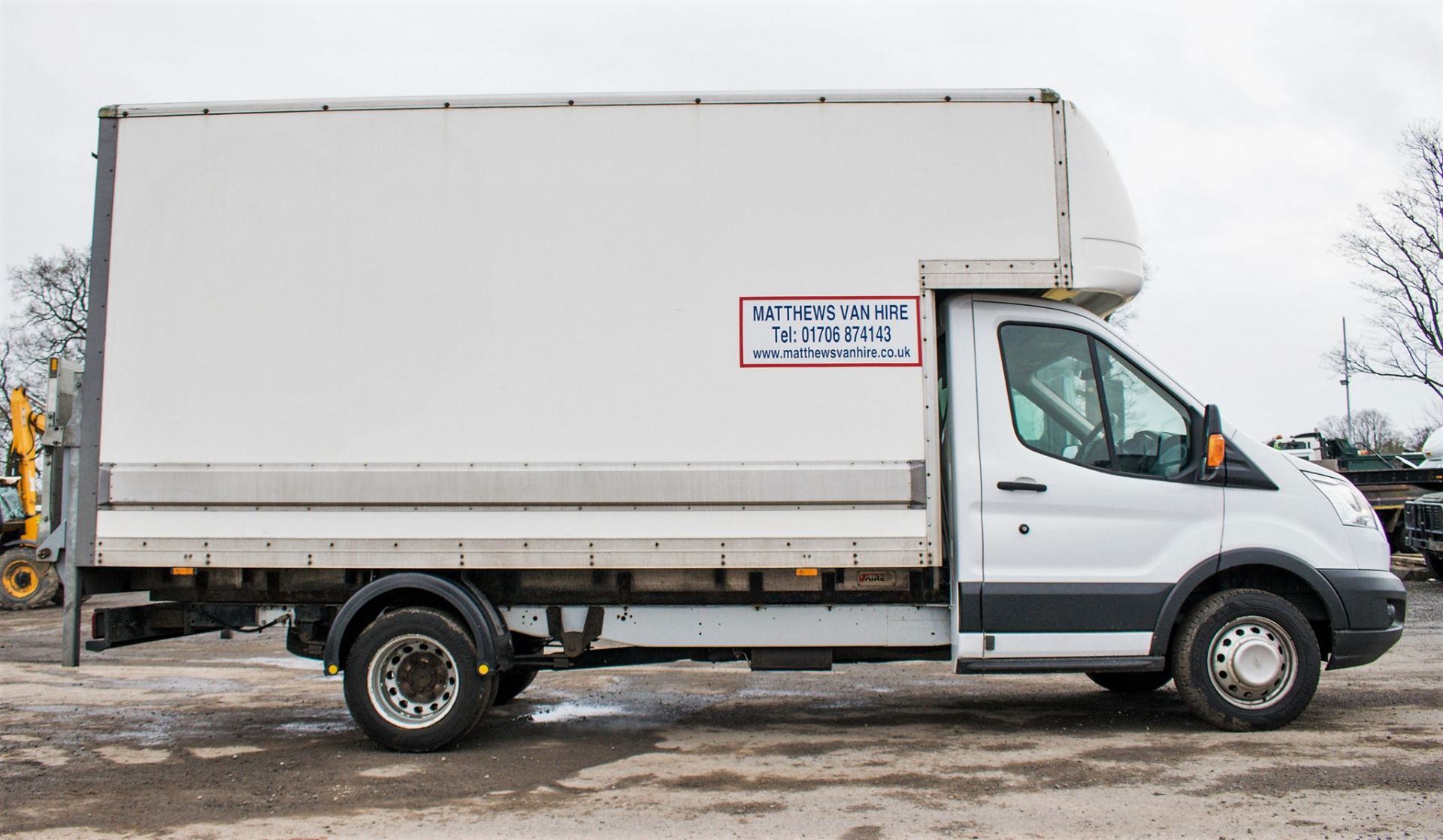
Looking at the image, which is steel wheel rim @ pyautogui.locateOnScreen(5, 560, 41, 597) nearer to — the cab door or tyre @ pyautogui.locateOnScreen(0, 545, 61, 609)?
tyre @ pyautogui.locateOnScreen(0, 545, 61, 609)

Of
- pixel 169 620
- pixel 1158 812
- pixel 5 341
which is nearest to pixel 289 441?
pixel 169 620

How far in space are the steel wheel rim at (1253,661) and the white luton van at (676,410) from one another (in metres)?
0.02

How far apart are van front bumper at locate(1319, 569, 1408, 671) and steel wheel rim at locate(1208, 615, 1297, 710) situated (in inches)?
11.7

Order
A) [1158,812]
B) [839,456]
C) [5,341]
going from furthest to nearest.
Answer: [5,341], [839,456], [1158,812]

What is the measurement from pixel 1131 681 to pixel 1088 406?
2460mm

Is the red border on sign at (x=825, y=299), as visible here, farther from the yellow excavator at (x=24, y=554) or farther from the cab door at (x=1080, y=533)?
the yellow excavator at (x=24, y=554)

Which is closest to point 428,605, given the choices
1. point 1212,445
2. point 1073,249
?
point 1073,249

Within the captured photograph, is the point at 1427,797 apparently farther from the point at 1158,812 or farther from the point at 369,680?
the point at 369,680

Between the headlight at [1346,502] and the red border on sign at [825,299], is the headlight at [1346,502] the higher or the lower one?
the lower one

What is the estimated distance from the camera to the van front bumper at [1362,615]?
6.04 meters

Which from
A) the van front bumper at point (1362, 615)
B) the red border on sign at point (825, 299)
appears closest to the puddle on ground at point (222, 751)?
the red border on sign at point (825, 299)

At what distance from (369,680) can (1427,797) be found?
532cm

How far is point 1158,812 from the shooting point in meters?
4.84

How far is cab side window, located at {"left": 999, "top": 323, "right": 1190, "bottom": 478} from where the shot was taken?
610 centimetres
